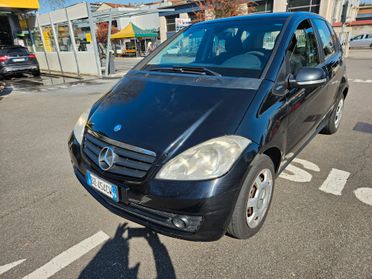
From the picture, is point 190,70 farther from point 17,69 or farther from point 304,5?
point 304,5

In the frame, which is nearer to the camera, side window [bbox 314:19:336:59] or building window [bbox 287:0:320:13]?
side window [bbox 314:19:336:59]

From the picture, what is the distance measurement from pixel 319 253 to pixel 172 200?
1.27 meters

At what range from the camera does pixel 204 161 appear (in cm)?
175

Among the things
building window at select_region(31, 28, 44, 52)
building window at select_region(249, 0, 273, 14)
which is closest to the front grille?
building window at select_region(31, 28, 44, 52)

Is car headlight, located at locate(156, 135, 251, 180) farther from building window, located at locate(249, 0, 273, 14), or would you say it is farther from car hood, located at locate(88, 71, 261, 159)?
building window, located at locate(249, 0, 273, 14)

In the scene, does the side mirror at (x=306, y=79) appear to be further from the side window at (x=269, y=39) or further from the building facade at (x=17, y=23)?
the building facade at (x=17, y=23)

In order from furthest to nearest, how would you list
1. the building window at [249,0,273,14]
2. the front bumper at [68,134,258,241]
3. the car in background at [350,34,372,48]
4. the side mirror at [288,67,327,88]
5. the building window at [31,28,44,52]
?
the car in background at [350,34,372,48] < the building window at [249,0,273,14] < the building window at [31,28,44,52] < the side mirror at [288,67,327,88] < the front bumper at [68,134,258,241]

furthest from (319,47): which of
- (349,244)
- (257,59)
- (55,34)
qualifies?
(55,34)

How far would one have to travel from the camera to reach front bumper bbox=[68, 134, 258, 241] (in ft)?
5.58

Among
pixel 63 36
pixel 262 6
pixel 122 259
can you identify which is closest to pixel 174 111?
pixel 122 259

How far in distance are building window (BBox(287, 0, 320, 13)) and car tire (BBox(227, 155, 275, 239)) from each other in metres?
26.5

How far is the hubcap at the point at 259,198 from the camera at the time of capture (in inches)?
83.2

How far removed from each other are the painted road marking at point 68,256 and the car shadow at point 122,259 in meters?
0.10

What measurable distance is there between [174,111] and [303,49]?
5.57 ft
